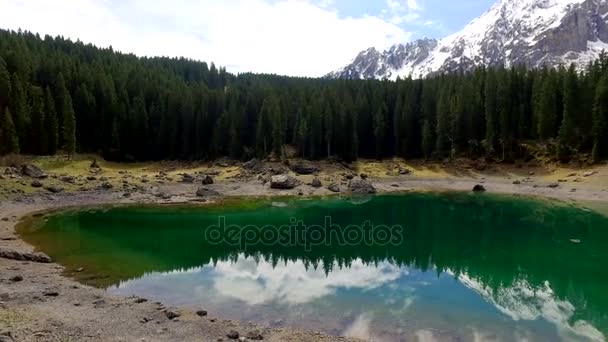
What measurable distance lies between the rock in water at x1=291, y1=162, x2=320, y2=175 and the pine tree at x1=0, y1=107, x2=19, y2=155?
46.8m

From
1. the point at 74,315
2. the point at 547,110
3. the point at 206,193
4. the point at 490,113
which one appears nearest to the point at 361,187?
the point at 206,193

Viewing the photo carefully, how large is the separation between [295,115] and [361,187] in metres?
36.6

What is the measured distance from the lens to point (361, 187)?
7594 centimetres

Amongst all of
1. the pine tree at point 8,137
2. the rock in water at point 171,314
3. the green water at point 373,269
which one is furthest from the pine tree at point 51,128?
the rock in water at point 171,314

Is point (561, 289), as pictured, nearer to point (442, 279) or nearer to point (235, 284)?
point (442, 279)

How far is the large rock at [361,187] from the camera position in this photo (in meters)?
75.3

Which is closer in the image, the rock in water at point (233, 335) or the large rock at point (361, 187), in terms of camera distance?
the rock in water at point (233, 335)

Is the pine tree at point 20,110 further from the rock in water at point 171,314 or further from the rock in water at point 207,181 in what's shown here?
the rock in water at point 171,314

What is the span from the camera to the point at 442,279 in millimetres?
32344

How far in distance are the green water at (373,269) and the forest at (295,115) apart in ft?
120

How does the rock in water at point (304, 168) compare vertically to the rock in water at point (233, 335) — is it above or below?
above

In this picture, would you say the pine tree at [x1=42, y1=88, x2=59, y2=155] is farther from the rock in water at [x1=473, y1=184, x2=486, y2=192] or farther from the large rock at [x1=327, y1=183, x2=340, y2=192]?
the rock in water at [x1=473, y1=184, x2=486, y2=192]

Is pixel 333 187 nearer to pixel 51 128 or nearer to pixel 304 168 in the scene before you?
pixel 304 168

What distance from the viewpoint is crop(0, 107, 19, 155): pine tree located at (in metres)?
77.9
